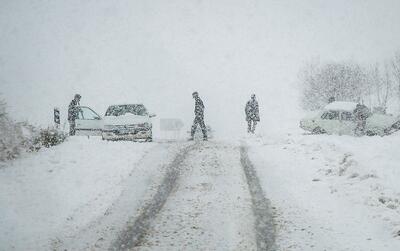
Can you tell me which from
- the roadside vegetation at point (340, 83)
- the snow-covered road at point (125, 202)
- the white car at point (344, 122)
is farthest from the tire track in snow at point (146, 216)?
the roadside vegetation at point (340, 83)

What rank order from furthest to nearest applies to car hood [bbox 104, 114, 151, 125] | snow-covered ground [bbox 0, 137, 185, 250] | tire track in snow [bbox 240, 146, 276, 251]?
car hood [bbox 104, 114, 151, 125]
snow-covered ground [bbox 0, 137, 185, 250]
tire track in snow [bbox 240, 146, 276, 251]

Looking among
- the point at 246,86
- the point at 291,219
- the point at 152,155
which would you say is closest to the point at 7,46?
the point at 246,86

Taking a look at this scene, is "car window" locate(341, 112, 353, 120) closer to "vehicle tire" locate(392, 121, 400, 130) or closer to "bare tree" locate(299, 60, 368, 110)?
"vehicle tire" locate(392, 121, 400, 130)

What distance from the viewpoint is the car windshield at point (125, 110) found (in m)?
18.7

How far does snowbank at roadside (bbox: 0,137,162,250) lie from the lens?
8.00 m

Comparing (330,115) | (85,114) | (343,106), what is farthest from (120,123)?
(343,106)

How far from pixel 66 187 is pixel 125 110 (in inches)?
353

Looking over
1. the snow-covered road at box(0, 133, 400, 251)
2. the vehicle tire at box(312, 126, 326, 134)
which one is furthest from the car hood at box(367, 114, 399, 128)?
the snow-covered road at box(0, 133, 400, 251)

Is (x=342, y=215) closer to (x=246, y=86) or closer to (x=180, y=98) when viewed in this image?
(x=180, y=98)

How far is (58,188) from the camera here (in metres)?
10.1

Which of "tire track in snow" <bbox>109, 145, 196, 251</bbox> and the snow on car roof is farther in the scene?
the snow on car roof

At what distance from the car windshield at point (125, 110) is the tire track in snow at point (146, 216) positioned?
6853mm

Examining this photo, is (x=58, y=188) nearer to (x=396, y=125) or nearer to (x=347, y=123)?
(x=347, y=123)

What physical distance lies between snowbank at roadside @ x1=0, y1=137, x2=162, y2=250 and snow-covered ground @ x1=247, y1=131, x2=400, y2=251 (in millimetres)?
3385
